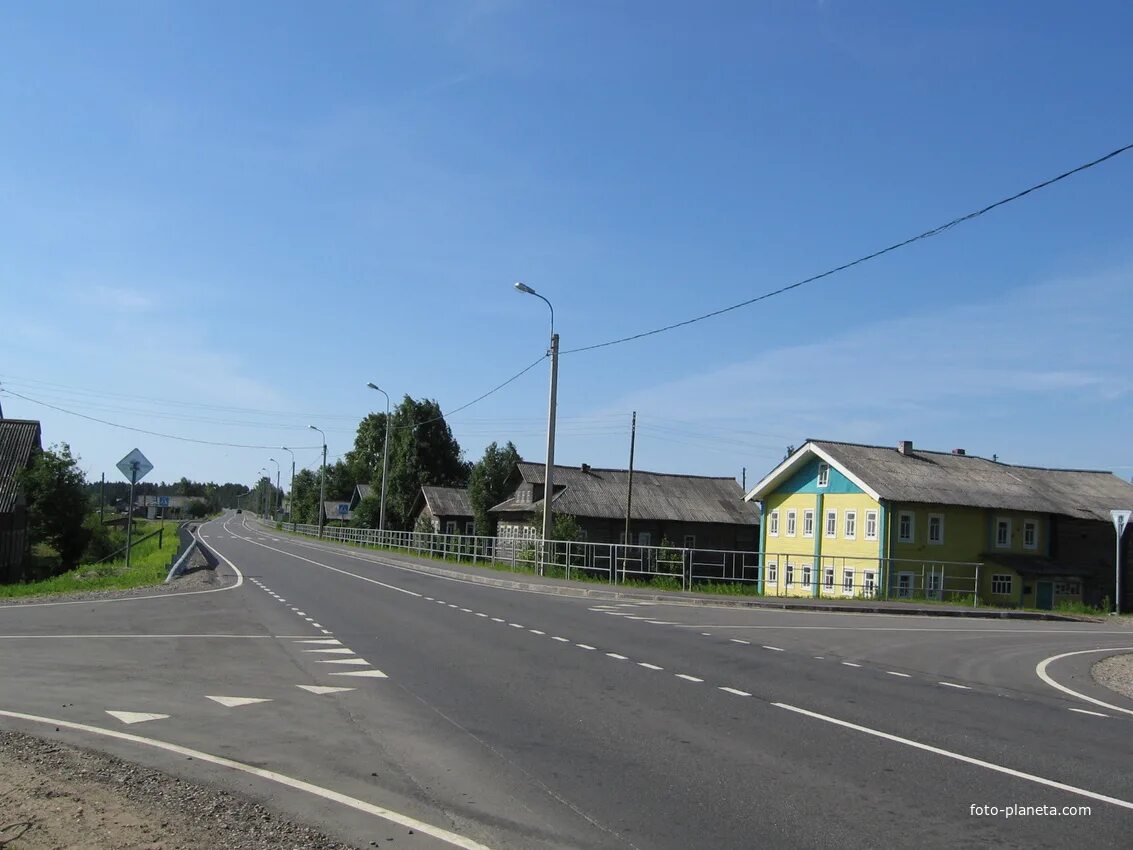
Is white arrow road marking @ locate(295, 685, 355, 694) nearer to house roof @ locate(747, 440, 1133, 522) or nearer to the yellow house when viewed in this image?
the yellow house

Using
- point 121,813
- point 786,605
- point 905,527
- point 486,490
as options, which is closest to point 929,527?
point 905,527

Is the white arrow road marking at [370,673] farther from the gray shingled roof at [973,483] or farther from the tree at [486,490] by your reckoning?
the tree at [486,490]

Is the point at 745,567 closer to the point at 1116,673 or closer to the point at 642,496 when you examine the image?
the point at 642,496

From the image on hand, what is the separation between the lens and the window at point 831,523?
4328cm

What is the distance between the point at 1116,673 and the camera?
15102mm

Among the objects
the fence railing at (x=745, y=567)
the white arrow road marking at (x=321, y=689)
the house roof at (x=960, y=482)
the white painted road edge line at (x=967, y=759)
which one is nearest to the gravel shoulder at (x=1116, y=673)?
the white painted road edge line at (x=967, y=759)

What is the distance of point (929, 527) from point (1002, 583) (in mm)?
4310

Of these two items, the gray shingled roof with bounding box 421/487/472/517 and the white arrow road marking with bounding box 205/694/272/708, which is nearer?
the white arrow road marking with bounding box 205/694/272/708

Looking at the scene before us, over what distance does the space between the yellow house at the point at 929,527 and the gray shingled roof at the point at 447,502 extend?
29644mm

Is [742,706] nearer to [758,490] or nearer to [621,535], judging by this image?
[758,490]

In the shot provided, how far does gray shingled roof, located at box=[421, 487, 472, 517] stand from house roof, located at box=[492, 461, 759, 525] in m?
8.52

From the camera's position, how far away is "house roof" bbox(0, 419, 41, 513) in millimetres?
43438

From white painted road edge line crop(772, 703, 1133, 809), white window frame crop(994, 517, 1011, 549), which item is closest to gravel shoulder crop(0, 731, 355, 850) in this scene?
white painted road edge line crop(772, 703, 1133, 809)

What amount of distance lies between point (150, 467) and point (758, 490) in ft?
92.8
